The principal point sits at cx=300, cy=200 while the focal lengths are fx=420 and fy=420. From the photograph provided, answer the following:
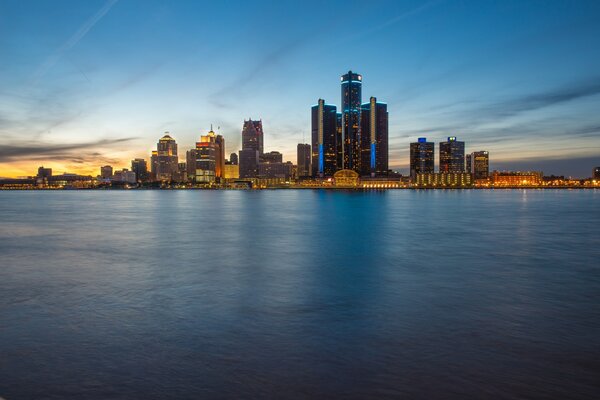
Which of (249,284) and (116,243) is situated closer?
(249,284)

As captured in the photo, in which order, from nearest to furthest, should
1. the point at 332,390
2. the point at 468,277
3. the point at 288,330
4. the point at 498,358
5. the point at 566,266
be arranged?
the point at 332,390, the point at 498,358, the point at 288,330, the point at 468,277, the point at 566,266

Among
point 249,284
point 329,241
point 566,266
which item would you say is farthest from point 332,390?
point 329,241

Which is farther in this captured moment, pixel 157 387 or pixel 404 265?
pixel 404 265

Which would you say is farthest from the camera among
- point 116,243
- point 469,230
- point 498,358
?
point 469,230

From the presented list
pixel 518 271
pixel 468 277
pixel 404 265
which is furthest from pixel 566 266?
pixel 404 265

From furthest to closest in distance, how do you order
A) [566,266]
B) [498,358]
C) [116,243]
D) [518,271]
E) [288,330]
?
[116,243] < [566,266] < [518,271] < [288,330] < [498,358]

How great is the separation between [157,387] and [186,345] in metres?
2.56

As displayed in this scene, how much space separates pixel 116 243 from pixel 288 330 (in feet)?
94.5

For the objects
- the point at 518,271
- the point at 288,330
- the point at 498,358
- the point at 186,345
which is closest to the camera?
the point at 498,358

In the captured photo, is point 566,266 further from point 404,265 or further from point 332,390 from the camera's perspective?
point 332,390

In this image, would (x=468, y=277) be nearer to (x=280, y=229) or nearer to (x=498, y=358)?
(x=498, y=358)

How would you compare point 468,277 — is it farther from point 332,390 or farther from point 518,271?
point 332,390

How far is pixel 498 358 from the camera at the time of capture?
11.0 metres

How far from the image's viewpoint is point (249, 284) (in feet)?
67.1
